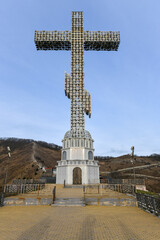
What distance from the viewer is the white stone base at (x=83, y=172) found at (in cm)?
2460

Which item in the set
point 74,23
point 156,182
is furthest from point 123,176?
point 74,23

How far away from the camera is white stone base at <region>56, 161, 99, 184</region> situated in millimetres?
24598

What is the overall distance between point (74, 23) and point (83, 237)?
38.1 m

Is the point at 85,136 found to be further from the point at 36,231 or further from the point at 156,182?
the point at 156,182

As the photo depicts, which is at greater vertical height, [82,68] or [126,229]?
[82,68]

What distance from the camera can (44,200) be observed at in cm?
1185

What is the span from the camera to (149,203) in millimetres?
9406

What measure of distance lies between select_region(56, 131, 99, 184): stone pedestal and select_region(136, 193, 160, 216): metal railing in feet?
46.8

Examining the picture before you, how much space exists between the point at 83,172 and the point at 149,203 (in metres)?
16.2

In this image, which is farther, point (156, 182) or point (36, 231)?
point (156, 182)

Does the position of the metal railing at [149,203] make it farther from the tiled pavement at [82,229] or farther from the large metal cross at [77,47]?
the large metal cross at [77,47]

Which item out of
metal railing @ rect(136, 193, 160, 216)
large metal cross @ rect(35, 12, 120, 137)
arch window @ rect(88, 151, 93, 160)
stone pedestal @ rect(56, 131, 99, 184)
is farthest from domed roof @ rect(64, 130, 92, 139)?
metal railing @ rect(136, 193, 160, 216)

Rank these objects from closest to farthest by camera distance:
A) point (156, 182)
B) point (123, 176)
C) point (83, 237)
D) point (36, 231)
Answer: point (83, 237) → point (36, 231) → point (156, 182) → point (123, 176)

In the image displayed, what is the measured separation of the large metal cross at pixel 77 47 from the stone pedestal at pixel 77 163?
158 cm
